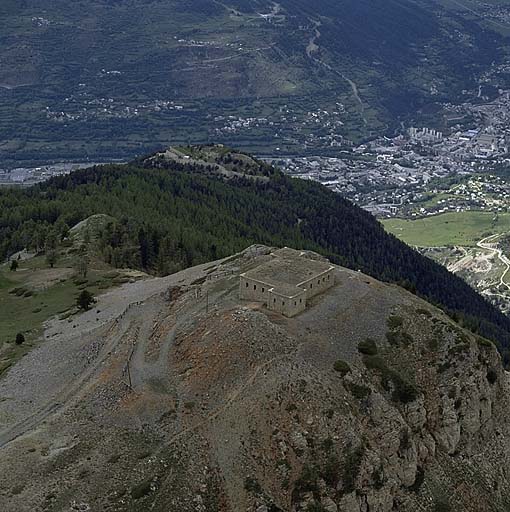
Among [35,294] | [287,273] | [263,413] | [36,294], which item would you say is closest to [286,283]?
[287,273]

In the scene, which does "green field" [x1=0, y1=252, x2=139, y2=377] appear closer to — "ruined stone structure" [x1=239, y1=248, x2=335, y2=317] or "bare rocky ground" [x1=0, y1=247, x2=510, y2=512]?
"bare rocky ground" [x1=0, y1=247, x2=510, y2=512]

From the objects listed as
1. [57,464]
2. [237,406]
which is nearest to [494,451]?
[237,406]

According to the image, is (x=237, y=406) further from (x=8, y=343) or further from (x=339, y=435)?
(x=8, y=343)

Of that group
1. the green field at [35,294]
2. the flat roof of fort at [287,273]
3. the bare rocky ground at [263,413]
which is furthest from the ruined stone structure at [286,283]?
the green field at [35,294]

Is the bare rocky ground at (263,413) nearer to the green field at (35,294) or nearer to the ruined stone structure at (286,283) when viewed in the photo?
the ruined stone structure at (286,283)

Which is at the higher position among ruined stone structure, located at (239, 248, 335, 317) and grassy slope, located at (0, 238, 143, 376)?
ruined stone structure, located at (239, 248, 335, 317)

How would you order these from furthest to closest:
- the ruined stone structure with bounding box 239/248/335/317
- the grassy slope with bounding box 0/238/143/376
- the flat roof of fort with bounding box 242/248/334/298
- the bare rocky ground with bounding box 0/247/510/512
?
1. the grassy slope with bounding box 0/238/143/376
2. the flat roof of fort with bounding box 242/248/334/298
3. the ruined stone structure with bounding box 239/248/335/317
4. the bare rocky ground with bounding box 0/247/510/512

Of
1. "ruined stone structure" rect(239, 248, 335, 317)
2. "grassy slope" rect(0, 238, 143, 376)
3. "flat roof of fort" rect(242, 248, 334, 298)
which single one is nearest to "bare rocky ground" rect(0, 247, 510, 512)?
"ruined stone structure" rect(239, 248, 335, 317)
